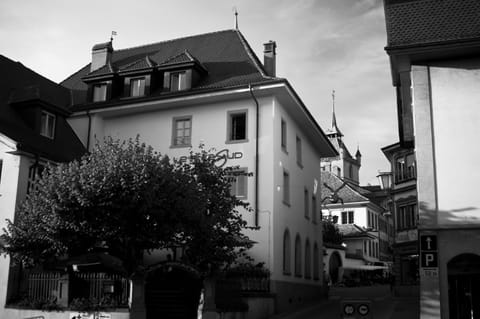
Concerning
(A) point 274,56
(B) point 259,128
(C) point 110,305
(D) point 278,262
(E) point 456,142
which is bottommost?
(C) point 110,305

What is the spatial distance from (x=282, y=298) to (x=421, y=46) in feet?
42.3

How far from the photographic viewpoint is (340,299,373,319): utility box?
14430 millimetres

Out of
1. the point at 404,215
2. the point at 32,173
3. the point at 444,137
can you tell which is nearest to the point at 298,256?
the point at 404,215

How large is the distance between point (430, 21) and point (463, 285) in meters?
7.87

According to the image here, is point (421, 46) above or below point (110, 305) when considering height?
above

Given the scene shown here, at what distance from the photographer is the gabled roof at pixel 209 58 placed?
92.6ft

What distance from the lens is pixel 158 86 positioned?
2995 centimetres

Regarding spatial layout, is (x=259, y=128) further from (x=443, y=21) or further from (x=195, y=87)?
(x=443, y=21)

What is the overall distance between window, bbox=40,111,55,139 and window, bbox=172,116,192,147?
18.0 feet

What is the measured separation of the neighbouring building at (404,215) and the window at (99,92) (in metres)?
19.3

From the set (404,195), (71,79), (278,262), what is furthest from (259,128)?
(404,195)

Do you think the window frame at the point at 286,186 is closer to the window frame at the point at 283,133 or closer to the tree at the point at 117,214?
the window frame at the point at 283,133

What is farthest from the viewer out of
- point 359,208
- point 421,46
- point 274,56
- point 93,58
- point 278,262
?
point 359,208

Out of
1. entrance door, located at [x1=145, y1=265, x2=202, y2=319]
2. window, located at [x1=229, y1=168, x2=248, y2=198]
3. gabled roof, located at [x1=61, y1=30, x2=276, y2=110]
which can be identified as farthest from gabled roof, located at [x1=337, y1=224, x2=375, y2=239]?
entrance door, located at [x1=145, y1=265, x2=202, y2=319]
